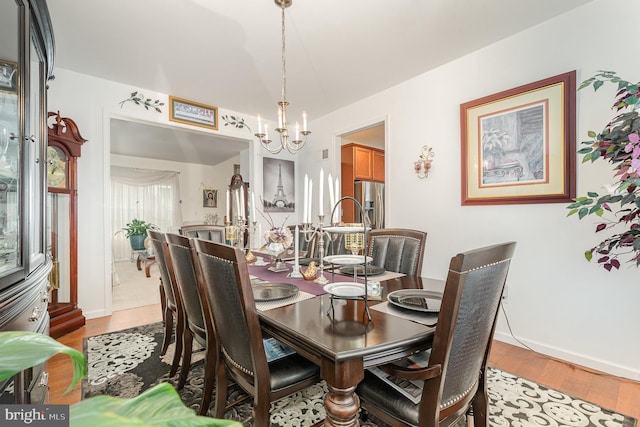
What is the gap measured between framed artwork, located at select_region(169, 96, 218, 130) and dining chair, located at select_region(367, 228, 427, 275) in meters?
2.75

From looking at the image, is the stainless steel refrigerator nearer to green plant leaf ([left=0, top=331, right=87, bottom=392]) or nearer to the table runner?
the table runner

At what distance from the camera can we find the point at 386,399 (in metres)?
1.03

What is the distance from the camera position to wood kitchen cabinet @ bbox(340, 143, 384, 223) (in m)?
4.40

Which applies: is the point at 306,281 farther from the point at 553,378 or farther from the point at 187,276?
the point at 553,378

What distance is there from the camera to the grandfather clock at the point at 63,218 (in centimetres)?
263

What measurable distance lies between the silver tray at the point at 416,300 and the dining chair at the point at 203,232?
1959 millimetres

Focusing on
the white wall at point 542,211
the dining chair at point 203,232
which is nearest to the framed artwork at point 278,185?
the dining chair at point 203,232

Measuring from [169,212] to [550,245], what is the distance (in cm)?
755

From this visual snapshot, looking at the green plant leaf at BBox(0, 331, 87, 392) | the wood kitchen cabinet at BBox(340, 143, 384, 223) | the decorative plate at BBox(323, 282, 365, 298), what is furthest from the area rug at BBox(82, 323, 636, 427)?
the wood kitchen cabinet at BBox(340, 143, 384, 223)

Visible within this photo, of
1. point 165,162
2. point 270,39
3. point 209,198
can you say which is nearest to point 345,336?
point 270,39

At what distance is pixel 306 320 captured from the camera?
1.10 meters

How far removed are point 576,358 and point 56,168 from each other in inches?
181

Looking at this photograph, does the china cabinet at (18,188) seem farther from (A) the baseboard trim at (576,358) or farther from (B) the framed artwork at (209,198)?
(B) the framed artwork at (209,198)

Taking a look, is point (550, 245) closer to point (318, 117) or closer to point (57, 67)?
point (318, 117)
